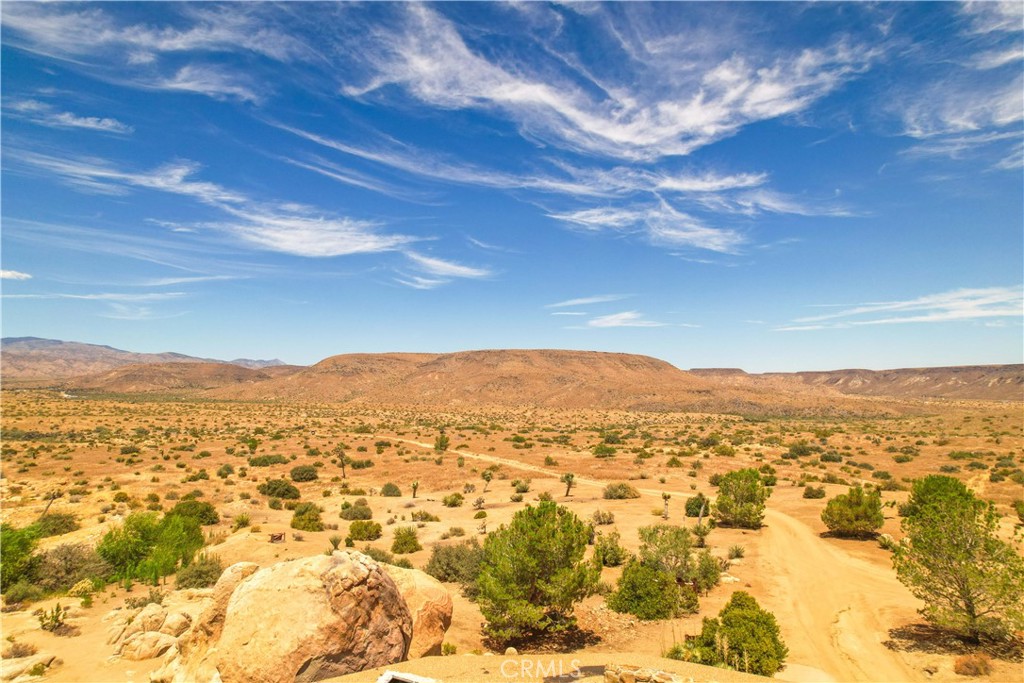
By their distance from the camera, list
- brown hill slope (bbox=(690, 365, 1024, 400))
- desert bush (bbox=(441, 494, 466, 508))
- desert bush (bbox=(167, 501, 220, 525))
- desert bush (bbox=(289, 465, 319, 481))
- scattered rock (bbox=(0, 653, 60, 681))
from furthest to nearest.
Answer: brown hill slope (bbox=(690, 365, 1024, 400))
desert bush (bbox=(289, 465, 319, 481))
desert bush (bbox=(441, 494, 466, 508))
desert bush (bbox=(167, 501, 220, 525))
scattered rock (bbox=(0, 653, 60, 681))

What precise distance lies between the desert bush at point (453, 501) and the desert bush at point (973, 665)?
24.4 m

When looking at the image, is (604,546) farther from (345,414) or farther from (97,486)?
(345,414)

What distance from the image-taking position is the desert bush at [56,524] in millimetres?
21656

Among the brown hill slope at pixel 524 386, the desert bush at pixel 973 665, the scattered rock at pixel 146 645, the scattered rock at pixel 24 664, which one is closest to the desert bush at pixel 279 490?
the scattered rock at pixel 146 645

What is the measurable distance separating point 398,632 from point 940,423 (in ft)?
335

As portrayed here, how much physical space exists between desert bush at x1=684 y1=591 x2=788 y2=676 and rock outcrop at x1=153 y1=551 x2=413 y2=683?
22.6 ft

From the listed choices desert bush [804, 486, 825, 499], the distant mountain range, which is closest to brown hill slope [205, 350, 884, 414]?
the distant mountain range

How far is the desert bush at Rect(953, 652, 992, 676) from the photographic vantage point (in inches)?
439

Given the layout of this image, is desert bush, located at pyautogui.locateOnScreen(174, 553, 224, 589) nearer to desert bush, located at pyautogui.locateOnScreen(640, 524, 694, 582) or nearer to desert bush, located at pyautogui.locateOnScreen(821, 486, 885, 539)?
desert bush, located at pyautogui.locateOnScreen(640, 524, 694, 582)

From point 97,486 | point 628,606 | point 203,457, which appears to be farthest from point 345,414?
point 628,606

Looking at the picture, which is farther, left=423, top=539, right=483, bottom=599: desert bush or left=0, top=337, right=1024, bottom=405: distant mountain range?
left=0, top=337, right=1024, bottom=405: distant mountain range

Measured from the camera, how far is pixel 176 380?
180 meters

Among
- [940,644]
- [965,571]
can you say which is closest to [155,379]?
[940,644]

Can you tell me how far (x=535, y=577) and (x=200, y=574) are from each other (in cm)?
1218
